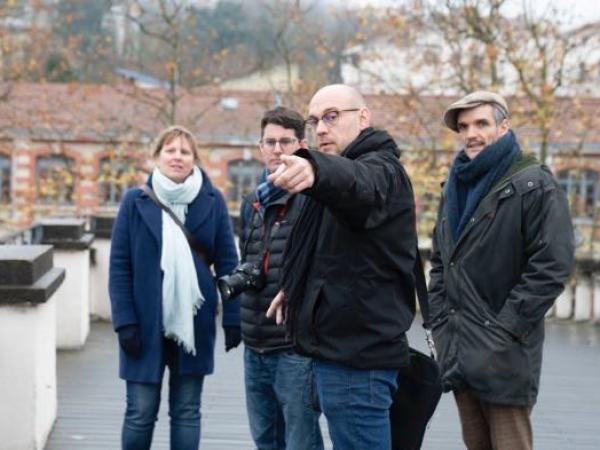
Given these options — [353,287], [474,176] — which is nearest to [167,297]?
[474,176]

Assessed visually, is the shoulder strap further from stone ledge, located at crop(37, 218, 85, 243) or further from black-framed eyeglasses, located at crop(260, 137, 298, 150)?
stone ledge, located at crop(37, 218, 85, 243)

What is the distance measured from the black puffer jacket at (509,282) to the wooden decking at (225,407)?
2.35 meters

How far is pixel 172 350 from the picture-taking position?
5.70m

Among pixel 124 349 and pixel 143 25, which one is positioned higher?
pixel 143 25

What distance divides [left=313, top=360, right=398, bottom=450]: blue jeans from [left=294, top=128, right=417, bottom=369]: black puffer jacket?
5 cm

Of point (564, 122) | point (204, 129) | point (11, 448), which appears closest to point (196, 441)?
point (11, 448)

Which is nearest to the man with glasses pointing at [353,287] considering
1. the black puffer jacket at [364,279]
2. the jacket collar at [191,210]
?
the black puffer jacket at [364,279]

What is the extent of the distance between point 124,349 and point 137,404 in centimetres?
28

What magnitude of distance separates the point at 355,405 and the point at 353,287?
41 centimetres

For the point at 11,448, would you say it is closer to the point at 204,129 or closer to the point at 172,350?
the point at 172,350

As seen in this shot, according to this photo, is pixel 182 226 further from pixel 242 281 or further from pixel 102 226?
pixel 102 226

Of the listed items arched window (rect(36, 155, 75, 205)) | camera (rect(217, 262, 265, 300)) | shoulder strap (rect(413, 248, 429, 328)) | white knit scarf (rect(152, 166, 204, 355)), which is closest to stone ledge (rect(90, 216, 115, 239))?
white knit scarf (rect(152, 166, 204, 355))

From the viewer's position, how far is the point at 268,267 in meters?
5.26

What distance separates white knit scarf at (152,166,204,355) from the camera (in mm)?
Answer: 5605
